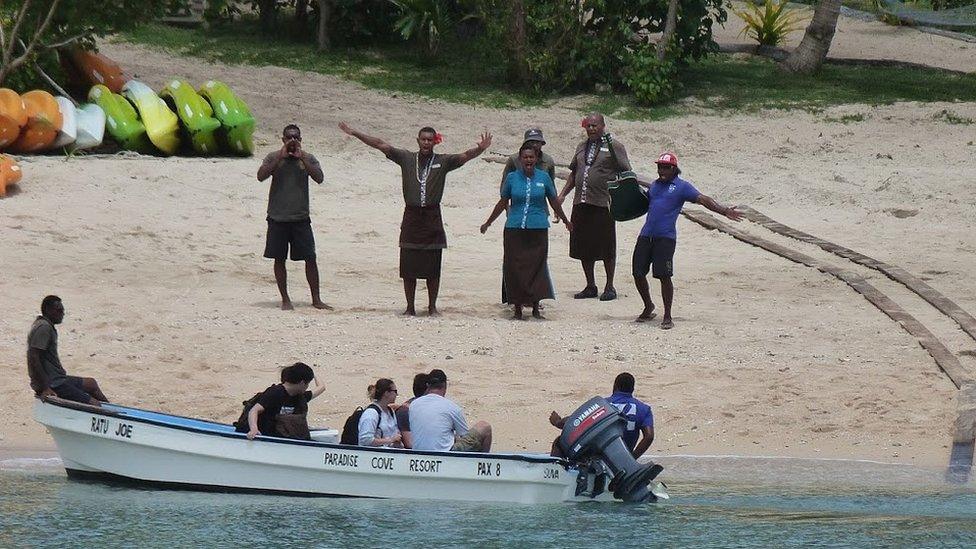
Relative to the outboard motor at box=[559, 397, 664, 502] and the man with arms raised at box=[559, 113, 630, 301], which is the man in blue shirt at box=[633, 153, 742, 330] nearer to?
the man with arms raised at box=[559, 113, 630, 301]

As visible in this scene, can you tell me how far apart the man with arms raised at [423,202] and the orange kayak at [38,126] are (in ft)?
19.6

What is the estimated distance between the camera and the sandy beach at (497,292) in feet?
42.1

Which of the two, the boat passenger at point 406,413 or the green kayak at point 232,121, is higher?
the green kayak at point 232,121

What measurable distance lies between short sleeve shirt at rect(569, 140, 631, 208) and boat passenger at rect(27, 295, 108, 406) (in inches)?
199

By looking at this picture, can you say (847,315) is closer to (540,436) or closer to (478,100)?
(540,436)

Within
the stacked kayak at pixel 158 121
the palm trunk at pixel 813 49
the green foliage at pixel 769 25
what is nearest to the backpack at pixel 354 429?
the stacked kayak at pixel 158 121

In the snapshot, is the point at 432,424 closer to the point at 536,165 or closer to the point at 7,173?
the point at 536,165

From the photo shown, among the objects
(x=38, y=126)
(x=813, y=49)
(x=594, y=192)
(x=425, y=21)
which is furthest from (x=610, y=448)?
(x=813, y=49)

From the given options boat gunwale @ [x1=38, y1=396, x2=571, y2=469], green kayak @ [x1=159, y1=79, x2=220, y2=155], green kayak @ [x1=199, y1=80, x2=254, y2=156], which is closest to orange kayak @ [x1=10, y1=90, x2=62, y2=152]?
green kayak @ [x1=159, y1=79, x2=220, y2=155]

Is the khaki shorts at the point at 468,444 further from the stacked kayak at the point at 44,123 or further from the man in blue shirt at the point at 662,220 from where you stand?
the stacked kayak at the point at 44,123

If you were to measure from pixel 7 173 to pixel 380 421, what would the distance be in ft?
24.7

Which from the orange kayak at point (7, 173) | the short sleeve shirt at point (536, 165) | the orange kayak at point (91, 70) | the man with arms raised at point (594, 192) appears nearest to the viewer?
the short sleeve shirt at point (536, 165)

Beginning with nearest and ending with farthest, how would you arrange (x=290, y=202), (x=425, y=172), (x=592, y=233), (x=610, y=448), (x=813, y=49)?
(x=610, y=448)
(x=425, y=172)
(x=290, y=202)
(x=592, y=233)
(x=813, y=49)

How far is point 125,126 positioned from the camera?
1970 centimetres
